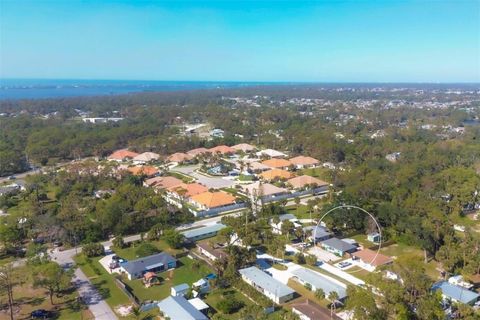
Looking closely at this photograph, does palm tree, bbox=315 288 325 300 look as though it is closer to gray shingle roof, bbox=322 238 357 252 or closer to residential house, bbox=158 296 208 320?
residential house, bbox=158 296 208 320

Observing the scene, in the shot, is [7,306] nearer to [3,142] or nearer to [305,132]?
[3,142]

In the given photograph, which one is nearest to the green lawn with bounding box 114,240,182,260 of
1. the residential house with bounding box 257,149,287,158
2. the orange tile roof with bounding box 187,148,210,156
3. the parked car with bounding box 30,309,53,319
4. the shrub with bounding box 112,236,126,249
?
the shrub with bounding box 112,236,126,249

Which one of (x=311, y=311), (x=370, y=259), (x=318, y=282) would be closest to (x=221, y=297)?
(x=311, y=311)

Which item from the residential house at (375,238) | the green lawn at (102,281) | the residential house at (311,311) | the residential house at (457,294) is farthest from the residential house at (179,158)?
the residential house at (457,294)

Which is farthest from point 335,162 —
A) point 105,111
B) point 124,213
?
point 105,111

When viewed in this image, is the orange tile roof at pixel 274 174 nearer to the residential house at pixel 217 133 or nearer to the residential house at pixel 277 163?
the residential house at pixel 277 163

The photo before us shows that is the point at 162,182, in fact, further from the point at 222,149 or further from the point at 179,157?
the point at 222,149
